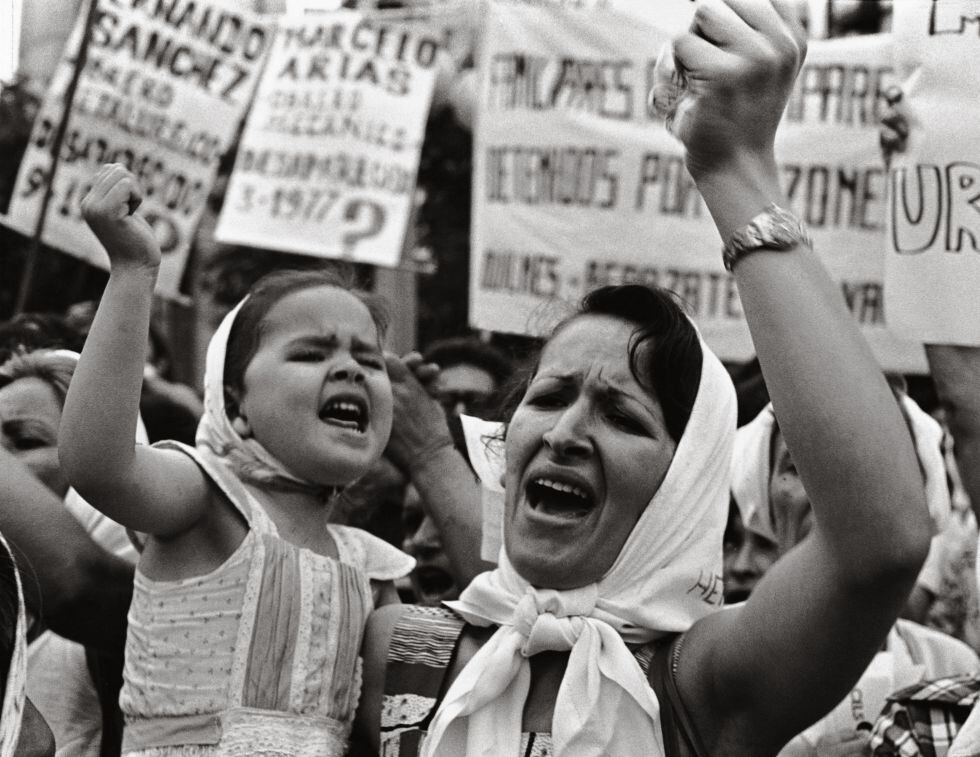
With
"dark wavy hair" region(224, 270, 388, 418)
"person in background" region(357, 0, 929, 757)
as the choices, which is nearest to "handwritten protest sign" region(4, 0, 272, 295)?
"dark wavy hair" region(224, 270, 388, 418)

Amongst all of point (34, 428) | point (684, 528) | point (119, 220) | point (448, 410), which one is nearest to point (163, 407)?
point (448, 410)

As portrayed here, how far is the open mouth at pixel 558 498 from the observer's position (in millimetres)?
2355

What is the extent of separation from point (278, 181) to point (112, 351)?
4242 millimetres

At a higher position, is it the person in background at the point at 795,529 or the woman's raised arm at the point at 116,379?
the woman's raised arm at the point at 116,379

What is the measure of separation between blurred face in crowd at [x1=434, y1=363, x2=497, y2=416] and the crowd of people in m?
0.88

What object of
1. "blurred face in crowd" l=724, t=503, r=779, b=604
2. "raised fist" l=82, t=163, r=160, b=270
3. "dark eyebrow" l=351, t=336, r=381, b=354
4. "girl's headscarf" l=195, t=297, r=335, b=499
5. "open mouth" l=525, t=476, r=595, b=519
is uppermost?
"raised fist" l=82, t=163, r=160, b=270

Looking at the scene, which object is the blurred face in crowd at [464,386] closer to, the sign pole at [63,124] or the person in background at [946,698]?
the person in background at [946,698]

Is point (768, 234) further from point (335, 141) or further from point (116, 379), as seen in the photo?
point (335, 141)

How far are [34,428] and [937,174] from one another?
2.24 m

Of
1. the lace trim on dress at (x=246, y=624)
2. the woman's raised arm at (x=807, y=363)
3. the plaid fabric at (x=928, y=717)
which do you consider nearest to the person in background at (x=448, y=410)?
the lace trim on dress at (x=246, y=624)

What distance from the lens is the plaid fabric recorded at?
287 centimetres

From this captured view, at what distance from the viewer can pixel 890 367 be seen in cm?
544

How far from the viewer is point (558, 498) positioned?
2381mm

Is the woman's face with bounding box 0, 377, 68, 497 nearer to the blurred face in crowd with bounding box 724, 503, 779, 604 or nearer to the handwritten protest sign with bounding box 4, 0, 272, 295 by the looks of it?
the blurred face in crowd with bounding box 724, 503, 779, 604
